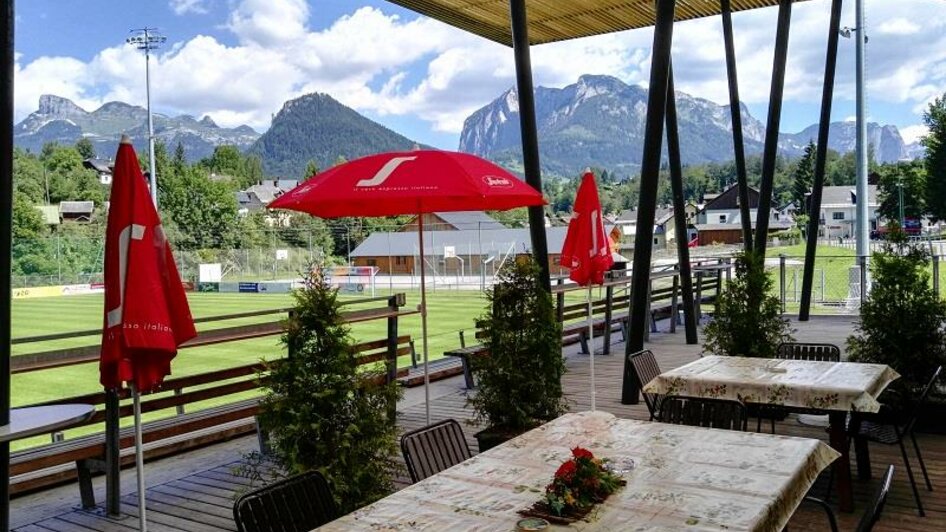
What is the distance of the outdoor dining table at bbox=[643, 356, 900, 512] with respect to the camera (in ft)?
12.7

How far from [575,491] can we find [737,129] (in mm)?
9601

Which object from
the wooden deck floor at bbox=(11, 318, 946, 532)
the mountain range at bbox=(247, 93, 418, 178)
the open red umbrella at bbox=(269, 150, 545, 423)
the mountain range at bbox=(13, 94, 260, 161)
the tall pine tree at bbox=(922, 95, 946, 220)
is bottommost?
the wooden deck floor at bbox=(11, 318, 946, 532)

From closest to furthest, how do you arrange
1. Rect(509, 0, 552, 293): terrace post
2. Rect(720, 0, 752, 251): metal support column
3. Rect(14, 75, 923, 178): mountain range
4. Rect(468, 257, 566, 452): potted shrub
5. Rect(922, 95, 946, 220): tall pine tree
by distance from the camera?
Rect(468, 257, 566, 452): potted shrub
Rect(509, 0, 552, 293): terrace post
Rect(720, 0, 752, 251): metal support column
Rect(922, 95, 946, 220): tall pine tree
Rect(14, 75, 923, 178): mountain range

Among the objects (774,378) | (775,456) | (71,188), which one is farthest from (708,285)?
(71,188)

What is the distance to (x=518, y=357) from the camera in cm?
457

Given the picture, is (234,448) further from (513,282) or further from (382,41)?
(382,41)

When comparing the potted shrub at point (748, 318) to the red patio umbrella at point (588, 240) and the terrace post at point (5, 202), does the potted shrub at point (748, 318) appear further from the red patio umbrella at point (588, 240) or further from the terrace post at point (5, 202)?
the terrace post at point (5, 202)

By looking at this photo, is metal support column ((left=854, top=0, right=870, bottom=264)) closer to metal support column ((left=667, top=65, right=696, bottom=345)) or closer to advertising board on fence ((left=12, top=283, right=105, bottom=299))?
metal support column ((left=667, top=65, right=696, bottom=345))

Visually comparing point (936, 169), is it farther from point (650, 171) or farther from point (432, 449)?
point (432, 449)

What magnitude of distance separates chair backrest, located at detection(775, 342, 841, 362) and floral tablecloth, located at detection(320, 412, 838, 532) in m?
2.60

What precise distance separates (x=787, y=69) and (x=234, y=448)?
8021 millimetres

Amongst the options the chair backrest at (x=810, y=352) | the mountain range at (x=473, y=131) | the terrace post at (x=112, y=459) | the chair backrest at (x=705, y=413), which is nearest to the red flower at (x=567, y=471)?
the chair backrest at (x=705, y=413)

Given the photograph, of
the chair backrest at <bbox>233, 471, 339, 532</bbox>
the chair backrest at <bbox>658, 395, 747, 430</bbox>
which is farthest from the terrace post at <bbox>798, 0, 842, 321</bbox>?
the chair backrest at <bbox>233, 471, 339, 532</bbox>

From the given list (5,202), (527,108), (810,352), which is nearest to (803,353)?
(810,352)
